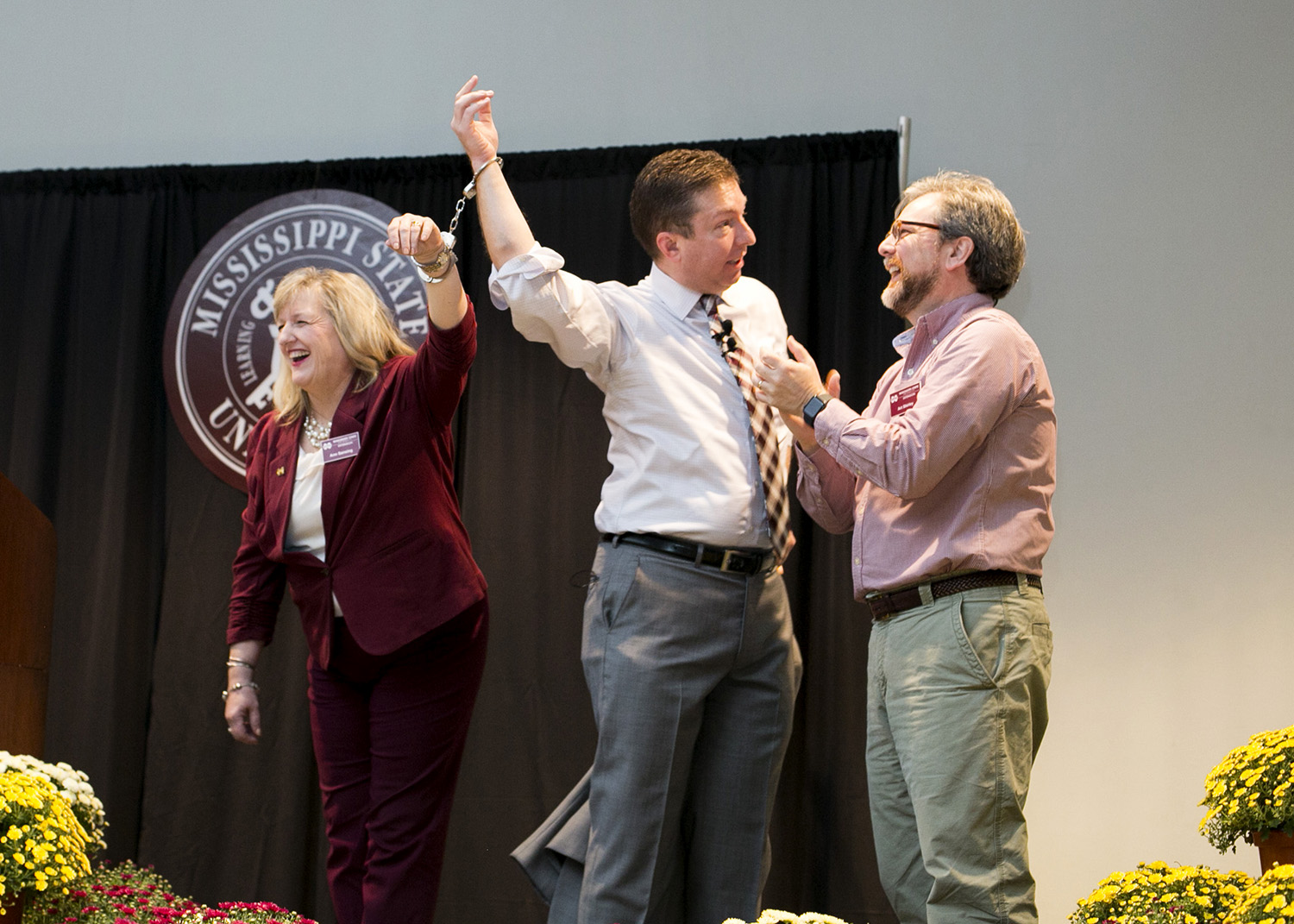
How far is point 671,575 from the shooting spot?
92.7 inches

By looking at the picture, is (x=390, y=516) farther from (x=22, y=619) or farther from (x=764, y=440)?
(x=22, y=619)

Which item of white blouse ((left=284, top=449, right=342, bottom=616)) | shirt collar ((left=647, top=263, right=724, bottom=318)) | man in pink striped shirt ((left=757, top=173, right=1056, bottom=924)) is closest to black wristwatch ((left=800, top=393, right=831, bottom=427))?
man in pink striped shirt ((left=757, top=173, right=1056, bottom=924))

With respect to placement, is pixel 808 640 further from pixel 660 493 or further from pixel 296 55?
pixel 296 55

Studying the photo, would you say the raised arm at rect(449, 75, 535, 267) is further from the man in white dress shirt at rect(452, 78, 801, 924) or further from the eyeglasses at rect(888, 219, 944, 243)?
the eyeglasses at rect(888, 219, 944, 243)

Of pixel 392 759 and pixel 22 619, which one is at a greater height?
pixel 22 619

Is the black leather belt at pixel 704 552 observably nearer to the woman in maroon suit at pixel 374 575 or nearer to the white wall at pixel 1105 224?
the woman in maroon suit at pixel 374 575

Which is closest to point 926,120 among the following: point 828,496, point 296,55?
point 828,496

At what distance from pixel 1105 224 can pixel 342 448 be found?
8.45 ft

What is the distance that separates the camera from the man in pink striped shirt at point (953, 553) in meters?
1.90

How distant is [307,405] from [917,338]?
1418 mm

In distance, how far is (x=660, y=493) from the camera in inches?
94.9

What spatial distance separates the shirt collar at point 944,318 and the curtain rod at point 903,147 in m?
1.65

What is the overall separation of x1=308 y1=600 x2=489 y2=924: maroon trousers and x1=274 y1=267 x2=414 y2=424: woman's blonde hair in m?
0.56

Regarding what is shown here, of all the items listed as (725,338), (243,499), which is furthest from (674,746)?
(243,499)
